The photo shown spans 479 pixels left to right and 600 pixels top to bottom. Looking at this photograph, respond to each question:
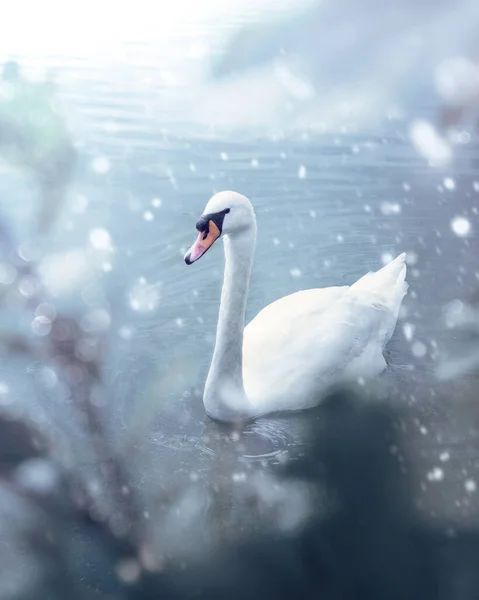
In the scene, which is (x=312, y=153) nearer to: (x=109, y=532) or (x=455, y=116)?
(x=455, y=116)

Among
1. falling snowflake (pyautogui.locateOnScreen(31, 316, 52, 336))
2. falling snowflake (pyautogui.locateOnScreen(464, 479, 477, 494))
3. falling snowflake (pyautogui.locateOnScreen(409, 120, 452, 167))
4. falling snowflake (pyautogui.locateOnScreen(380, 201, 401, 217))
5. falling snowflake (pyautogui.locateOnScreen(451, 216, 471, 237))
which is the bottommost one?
falling snowflake (pyautogui.locateOnScreen(409, 120, 452, 167))

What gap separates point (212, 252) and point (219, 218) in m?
1.50

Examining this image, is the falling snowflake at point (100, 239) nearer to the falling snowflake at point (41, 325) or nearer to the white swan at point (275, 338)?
the falling snowflake at point (41, 325)

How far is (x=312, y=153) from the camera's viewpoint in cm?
494

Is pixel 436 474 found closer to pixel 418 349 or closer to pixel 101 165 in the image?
pixel 418 349

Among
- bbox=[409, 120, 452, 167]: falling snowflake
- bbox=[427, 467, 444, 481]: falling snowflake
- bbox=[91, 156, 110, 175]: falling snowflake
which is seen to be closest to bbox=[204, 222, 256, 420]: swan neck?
bbox=[427, 467, 444, 481]: falling snowflake

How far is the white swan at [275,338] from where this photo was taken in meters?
2.37

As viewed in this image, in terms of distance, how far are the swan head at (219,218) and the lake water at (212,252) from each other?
62 cm

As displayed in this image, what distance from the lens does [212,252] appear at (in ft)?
12.5

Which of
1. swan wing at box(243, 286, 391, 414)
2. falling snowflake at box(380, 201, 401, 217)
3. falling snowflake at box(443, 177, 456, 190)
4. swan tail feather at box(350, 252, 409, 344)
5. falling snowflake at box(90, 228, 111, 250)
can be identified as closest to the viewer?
swan wing at box(243, 286, 391, 414)

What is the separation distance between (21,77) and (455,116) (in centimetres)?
318

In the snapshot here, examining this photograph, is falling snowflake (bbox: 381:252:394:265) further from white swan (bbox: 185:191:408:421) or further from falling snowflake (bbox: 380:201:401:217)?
white swan (bbox: 185:191:408:421)

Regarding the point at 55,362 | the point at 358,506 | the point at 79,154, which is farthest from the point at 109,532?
the point at 79,154

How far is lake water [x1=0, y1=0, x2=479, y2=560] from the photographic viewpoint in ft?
8.16
